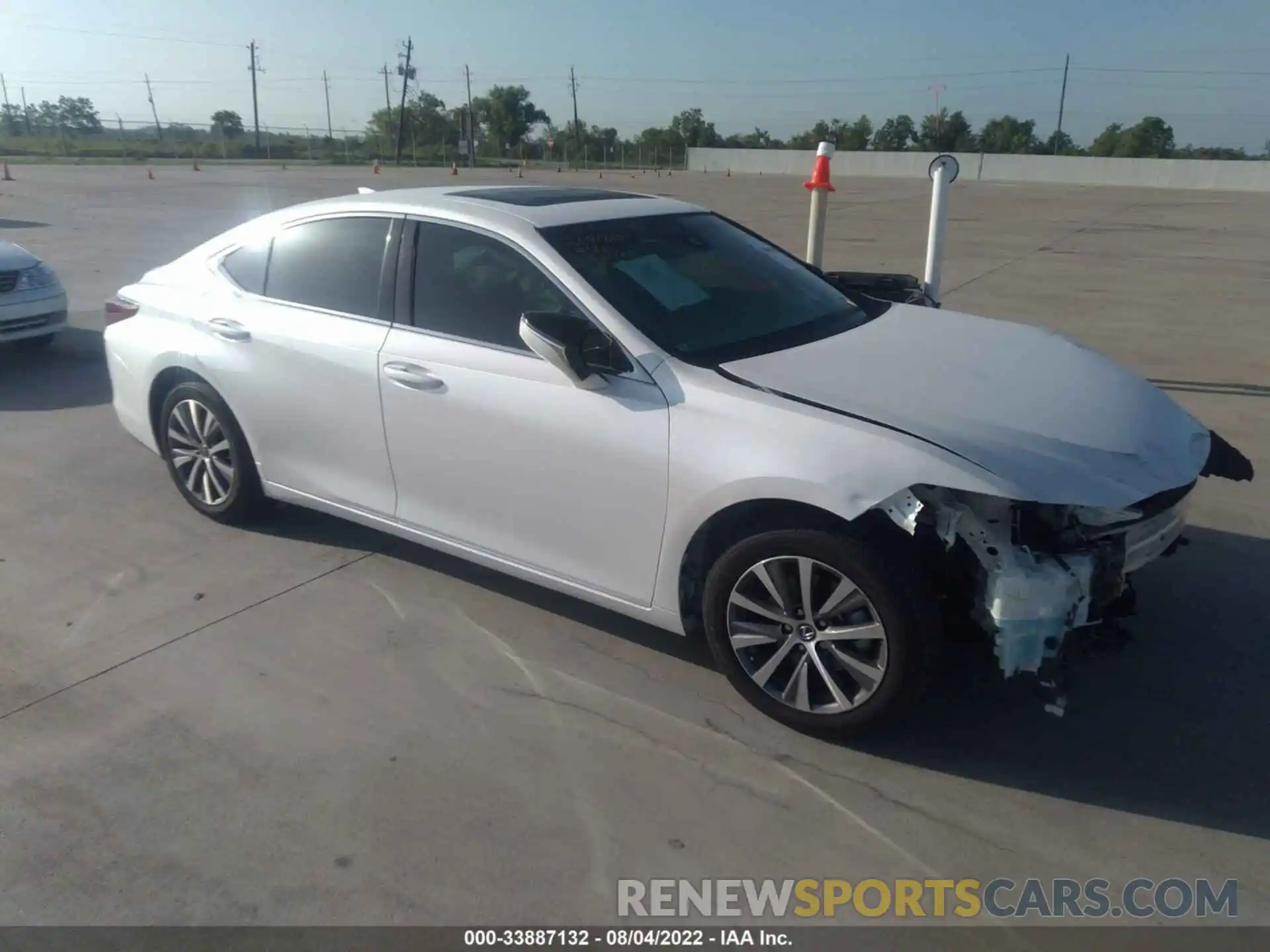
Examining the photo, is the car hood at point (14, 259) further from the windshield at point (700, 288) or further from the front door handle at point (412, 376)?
the windshield at point (700, 288)

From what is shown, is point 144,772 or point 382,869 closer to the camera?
point 382,869

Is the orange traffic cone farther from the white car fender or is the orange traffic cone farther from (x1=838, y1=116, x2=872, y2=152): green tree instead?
(x1=838, y1=116, x2=872, y2=152): green tree

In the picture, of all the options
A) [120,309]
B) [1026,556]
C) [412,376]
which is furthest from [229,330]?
[1026,556]

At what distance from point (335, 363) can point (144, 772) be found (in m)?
1.77

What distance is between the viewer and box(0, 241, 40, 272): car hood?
8391mm

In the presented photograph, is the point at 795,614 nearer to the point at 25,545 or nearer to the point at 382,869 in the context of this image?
the point at 382,869

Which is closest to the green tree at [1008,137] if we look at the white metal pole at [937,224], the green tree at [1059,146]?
the green tree at [1059,146]

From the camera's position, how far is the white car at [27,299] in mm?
8320

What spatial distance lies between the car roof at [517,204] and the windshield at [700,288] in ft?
0.26

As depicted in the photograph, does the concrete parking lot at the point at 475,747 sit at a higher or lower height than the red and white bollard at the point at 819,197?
lower

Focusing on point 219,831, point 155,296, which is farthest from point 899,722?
point 155,296

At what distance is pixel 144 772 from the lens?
3305 mm

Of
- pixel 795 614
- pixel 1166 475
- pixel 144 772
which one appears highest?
pixel 1166 475
